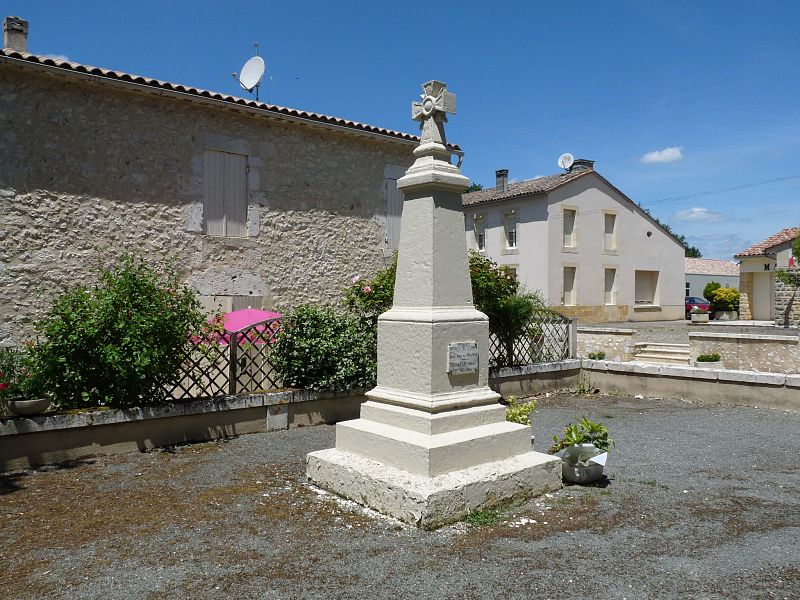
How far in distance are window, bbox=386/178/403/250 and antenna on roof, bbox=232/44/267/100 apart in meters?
3.11

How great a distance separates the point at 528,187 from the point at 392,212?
16023mm

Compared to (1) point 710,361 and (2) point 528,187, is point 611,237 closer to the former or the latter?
(2) point 528,187

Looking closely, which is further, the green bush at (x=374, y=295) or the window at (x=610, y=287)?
the window at (x=610, y=287)

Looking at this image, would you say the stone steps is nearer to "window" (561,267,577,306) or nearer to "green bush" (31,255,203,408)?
"green bush" (31,255,203,408)

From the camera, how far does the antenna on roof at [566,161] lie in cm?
2702

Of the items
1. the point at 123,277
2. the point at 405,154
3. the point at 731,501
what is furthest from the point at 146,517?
the point at 405,154

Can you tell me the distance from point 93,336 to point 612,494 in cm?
481

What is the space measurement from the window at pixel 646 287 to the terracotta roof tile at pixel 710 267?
12986mm

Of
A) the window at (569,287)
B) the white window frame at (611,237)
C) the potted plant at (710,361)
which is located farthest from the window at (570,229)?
the potted plant at (710,361)

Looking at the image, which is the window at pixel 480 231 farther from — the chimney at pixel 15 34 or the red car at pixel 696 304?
the chimney at pixel 15 34

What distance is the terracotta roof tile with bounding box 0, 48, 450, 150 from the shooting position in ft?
26.1

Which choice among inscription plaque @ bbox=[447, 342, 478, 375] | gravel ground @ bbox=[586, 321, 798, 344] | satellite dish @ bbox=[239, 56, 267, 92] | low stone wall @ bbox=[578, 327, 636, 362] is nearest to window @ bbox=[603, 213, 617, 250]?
gravel ground @ bbox=[586, 321, 798, 344]

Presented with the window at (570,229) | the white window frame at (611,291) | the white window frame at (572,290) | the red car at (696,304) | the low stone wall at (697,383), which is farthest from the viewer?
Result: the red car at (696,304)

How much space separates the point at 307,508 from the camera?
4.43m
